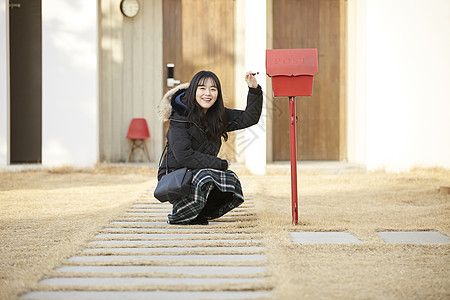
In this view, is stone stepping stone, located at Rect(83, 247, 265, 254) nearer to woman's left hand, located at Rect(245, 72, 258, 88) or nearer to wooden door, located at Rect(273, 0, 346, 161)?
woman's left hand, located at Rect(245, 72, 258, 88)

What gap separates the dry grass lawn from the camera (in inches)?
70.8

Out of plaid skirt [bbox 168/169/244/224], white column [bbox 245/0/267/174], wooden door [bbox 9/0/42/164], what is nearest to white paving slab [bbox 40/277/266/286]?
plaid skirt [bbox 168/169/244/224]

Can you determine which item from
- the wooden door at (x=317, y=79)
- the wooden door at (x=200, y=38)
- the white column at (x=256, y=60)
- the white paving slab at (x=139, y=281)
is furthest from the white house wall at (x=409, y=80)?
the white paving slab at (x=139, y=281)

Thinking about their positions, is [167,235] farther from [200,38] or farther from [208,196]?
[200,38]

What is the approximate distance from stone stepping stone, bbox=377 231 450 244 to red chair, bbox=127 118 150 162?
3.99 m

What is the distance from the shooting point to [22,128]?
261 inches

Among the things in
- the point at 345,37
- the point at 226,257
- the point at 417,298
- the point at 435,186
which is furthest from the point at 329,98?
the point at 417,298

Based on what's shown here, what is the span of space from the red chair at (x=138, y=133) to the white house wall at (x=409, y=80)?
2425 mm

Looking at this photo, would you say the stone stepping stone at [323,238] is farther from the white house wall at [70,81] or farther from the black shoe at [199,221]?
the white house wall at [70,81]

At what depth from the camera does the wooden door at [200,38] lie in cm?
638

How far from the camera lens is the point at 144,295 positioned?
1667 millimetres

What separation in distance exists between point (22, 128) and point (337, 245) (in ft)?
17.0

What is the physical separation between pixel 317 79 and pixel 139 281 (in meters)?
4.92

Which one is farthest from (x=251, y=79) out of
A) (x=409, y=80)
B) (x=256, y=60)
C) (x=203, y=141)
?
(x=409, y=80)
